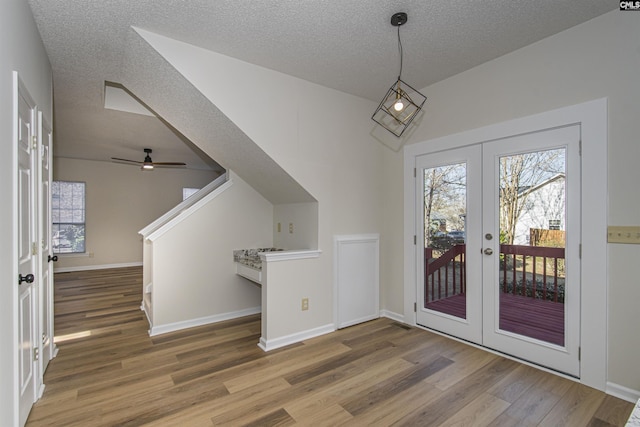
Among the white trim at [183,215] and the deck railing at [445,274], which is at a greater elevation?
the white trim at [183,215]

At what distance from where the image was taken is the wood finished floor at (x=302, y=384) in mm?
1988

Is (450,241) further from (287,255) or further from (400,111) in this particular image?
(287,255)

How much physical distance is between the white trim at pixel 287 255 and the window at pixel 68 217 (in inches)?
259

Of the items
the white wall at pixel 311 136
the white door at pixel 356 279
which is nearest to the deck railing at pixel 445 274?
the white door at pixel 356 279

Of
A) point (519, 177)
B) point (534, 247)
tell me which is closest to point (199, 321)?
point (534, 247)

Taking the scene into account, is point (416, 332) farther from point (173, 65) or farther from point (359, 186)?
point (173, 65)

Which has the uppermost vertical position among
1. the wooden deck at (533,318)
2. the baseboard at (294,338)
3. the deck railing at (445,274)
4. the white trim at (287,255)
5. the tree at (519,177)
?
the tree at (519,177)

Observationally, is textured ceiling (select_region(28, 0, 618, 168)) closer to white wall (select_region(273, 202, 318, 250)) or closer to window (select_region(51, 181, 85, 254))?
white wall (select_region(273, 202, 318, 250))

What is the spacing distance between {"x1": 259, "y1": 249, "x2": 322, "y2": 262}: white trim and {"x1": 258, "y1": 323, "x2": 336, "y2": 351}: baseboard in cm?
78

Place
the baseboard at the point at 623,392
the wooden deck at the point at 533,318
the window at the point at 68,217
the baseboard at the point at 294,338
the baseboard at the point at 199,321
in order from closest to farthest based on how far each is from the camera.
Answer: the baseboard at the point at 623,392
the wooden deck at the point at 533,318
the baseboard at the point at 294,338
the baseboard at the point at 199,321
the window at the point at 68,217

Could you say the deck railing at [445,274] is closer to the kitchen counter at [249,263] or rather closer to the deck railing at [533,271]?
the deck railing at [533,271]

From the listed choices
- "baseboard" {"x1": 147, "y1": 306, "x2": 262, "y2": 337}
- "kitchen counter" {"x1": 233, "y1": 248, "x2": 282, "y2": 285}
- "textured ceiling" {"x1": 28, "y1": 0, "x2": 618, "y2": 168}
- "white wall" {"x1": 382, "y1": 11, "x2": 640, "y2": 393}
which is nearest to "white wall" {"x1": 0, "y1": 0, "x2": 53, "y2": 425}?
"textured ceiling" {"x1": 28, "y1": 0, "x2": 618, "y2": 168}

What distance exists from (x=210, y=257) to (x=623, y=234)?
3.84 meters

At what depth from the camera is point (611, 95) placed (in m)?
2.21
